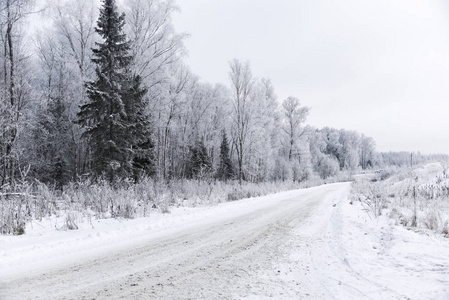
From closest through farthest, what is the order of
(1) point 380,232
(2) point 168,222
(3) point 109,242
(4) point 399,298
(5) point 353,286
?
(4) point 399,298
(5) point 353,286
(3) point 109,242
(1) point 380,232
(2) point 168,222

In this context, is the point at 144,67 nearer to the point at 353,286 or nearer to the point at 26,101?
the point at 26,101

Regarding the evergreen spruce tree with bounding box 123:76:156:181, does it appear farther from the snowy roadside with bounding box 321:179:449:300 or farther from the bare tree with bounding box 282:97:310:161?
the bare tree with bounding box 282:97:310:161

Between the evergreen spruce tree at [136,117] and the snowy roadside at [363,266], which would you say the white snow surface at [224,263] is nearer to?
the snowy roadside at [363,266]

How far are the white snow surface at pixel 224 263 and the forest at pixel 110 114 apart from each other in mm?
2193

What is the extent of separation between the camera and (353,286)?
354 centimetres

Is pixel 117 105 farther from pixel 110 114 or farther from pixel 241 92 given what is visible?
pixel 241 92

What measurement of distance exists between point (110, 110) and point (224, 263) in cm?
1302

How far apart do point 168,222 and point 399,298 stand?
6.32 metres

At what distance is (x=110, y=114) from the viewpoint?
15.1 m

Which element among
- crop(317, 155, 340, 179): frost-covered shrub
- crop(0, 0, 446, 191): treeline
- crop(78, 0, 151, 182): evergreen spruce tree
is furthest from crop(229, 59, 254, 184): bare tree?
crop(317, 155, 340, 179): frost-covered shrub

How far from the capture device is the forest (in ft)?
42.5

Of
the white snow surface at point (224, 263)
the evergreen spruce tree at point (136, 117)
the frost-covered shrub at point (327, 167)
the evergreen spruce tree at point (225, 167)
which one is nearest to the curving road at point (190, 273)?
the white snow surface at point (224, 263)

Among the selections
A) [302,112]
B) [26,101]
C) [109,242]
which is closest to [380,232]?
[109,242]

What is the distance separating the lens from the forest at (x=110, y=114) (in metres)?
13.0
